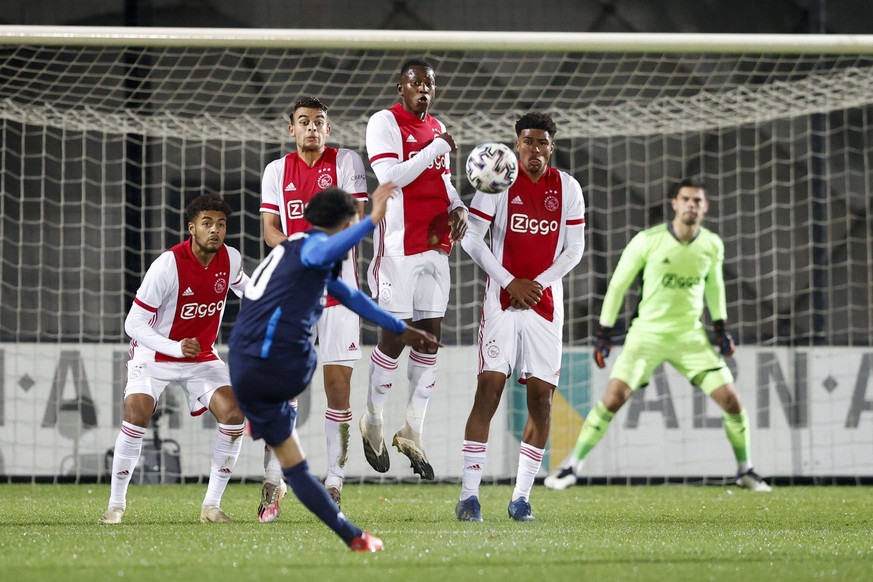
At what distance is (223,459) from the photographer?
6.85 meters

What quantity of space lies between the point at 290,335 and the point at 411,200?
2113mm

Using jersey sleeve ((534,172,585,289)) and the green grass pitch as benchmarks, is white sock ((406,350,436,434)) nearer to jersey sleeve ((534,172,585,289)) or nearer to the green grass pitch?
the green grass pitch

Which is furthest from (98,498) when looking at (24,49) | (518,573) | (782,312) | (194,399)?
(782,312)

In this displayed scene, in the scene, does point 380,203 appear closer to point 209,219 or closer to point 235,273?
point 209,219

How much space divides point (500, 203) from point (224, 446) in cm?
216

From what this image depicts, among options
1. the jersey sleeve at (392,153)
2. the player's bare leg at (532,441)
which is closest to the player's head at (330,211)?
the jersey sleeve at (392,153)

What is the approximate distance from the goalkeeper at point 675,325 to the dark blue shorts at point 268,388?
4.64m

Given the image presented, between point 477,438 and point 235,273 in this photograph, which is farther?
point 235,273

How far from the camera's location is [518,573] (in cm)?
438

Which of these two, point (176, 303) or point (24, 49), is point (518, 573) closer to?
point (176, 303)

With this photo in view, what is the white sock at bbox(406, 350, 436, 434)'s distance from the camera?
6949 millimetres

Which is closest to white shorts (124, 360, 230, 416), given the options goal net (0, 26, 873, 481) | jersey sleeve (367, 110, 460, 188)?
jersey sleeve (367, 110, 460, 188)

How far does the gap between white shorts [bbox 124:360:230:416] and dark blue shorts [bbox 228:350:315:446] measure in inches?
77.2

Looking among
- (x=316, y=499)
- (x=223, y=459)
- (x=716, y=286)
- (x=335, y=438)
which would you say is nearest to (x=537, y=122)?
(x=335, y=438)
